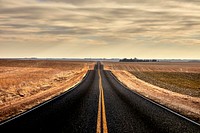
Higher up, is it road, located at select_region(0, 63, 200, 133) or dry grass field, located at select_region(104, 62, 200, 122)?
road, located at select_region(0, 63, 200, 133)

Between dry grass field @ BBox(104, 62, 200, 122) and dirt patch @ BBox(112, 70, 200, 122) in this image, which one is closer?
dirt patch @ BBox(112, 70, 200, 122)

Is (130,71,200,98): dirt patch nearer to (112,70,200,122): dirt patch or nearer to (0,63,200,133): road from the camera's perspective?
(112,70,200,122): dirt patch

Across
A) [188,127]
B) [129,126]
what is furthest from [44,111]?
[188,127]

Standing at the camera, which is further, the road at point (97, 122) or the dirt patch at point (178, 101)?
the dirt patch at point (178, 101)

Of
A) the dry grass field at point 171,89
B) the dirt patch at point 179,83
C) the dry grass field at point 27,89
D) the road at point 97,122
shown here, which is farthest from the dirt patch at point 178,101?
the dry grass field at point 27,89

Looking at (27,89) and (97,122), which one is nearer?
(97,122)

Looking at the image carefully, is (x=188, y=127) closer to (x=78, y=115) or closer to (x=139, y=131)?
(x=139, y=131)

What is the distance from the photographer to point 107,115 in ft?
36.5

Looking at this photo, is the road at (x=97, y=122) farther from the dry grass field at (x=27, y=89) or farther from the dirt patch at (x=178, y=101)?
the dry grass field at (x=27, y=89)

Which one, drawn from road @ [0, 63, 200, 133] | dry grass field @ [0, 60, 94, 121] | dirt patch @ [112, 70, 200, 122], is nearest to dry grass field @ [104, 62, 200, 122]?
dirt patch @ [112, 70, 200, 122]

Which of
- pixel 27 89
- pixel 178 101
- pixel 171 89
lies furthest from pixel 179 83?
pixel 27 89

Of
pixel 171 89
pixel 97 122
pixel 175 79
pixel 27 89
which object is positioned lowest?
pixel 175 79

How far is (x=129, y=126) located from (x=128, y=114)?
2.31 m

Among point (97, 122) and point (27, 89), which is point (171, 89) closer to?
point (27, 89)
